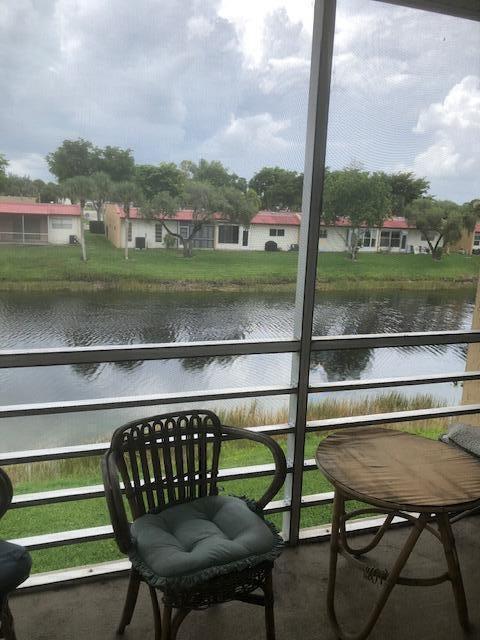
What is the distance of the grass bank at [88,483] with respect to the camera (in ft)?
7.13

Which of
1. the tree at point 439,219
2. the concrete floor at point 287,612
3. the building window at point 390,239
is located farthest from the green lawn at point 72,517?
the tree at point 439,219

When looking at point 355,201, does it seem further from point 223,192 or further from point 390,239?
point 223,192

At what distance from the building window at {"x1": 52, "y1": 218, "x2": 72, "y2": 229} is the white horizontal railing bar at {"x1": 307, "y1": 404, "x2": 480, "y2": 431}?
140 cm

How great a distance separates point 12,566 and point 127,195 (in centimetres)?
138

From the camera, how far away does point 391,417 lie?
258 centimetres

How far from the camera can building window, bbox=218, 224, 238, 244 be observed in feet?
7.25

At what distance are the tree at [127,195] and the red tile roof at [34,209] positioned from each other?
0.62 ft

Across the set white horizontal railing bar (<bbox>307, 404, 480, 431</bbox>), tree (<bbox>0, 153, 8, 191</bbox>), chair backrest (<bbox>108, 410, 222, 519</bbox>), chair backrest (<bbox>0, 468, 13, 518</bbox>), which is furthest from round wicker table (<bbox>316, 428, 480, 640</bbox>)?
tree (<bbox>0, 153, 8, 191</bbox>)

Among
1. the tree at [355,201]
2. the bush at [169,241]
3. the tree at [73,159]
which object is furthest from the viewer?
the tree at [355,201]

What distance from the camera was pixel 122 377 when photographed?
214 centimetres

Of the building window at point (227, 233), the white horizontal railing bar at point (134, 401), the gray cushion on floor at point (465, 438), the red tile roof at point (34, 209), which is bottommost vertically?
the gray cushion on floor at point (465, 438)

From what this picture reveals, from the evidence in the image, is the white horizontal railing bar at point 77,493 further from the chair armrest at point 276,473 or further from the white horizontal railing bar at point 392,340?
the white horizontal railing bar at point 392,340

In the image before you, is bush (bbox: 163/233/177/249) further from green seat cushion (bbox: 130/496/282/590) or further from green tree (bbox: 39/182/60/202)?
green seat cushion (bbox: 130/496/282/590)

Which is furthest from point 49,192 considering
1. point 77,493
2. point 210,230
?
point 77,493
